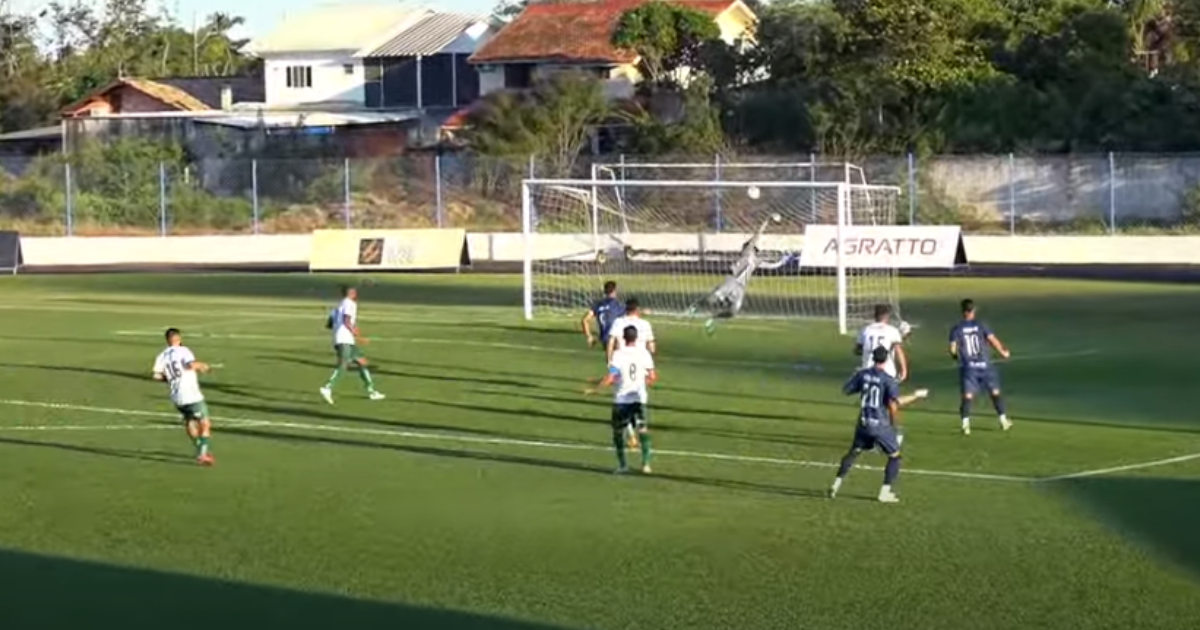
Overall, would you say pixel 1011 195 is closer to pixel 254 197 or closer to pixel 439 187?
pixel 439 187

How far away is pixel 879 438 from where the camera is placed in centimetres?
1827

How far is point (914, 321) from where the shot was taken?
38938mm

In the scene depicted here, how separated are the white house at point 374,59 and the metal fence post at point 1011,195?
140 feet

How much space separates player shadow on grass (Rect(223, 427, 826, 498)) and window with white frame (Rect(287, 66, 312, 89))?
268 ft

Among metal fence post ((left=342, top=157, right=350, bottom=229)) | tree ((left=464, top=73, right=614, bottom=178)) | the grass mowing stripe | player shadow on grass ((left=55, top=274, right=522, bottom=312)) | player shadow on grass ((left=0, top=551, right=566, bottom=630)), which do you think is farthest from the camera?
tree ((left=464, top=73, right=614, bottom=178))

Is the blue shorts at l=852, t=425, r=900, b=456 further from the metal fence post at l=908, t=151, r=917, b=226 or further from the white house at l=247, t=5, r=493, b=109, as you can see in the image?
the white house at l=247, t=5, r=493, b=109

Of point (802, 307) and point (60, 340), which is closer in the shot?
point (60, 340)

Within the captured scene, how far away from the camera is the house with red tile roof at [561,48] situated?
3435 inches

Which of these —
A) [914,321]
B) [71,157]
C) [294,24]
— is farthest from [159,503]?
[294,24]

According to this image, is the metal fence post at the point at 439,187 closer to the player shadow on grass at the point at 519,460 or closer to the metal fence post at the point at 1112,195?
the metal fence post at the point at 1112,195

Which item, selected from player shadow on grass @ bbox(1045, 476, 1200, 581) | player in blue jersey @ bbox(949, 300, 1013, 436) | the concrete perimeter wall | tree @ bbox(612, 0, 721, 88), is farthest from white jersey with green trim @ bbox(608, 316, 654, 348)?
tree @ bbox(612, 0, 721, 88)

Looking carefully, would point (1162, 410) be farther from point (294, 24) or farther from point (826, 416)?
point (294, 24)

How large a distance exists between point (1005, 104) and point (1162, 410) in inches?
1705

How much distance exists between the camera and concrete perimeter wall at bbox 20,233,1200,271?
2104 inches
